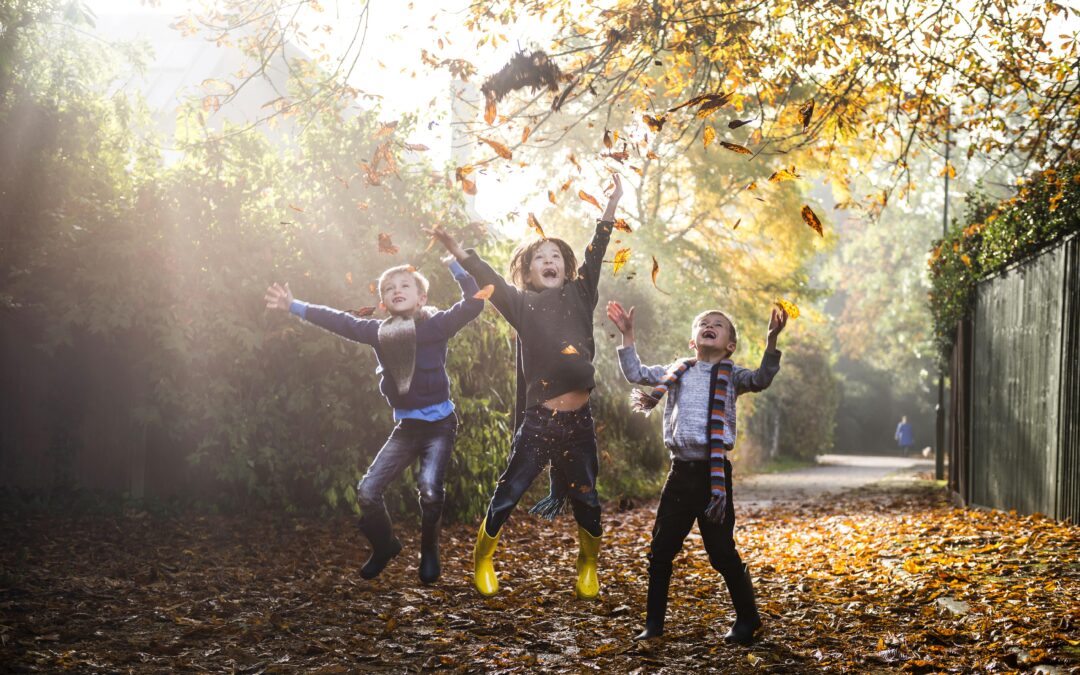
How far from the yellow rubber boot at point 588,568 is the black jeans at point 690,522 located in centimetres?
74

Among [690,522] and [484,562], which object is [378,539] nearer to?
[484,562]

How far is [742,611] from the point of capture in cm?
536

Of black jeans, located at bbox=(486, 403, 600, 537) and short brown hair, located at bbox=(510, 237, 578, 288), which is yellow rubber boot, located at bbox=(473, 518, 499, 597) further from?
short brown hair, located at bbox=(510, 237, 578, 288)

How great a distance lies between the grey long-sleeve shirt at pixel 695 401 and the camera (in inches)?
208

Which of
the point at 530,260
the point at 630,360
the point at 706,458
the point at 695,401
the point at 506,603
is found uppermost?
the point at 530,260

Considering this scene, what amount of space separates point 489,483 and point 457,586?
346cm

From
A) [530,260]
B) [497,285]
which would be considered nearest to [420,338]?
[497,285]

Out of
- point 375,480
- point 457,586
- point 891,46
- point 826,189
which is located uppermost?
point 826,189

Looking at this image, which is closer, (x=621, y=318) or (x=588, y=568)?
(x=621, y=318)

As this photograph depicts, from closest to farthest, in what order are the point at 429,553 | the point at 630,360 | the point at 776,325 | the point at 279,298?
the point at 776,325
the point at 630,360
the point at 279,298
the point at 429,553

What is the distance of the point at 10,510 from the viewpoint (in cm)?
966

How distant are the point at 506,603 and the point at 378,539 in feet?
2.89

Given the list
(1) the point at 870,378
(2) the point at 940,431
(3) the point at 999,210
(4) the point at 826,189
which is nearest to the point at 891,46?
(3) the point at 999,210

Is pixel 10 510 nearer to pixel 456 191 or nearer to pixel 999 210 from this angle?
pixel 456 191
